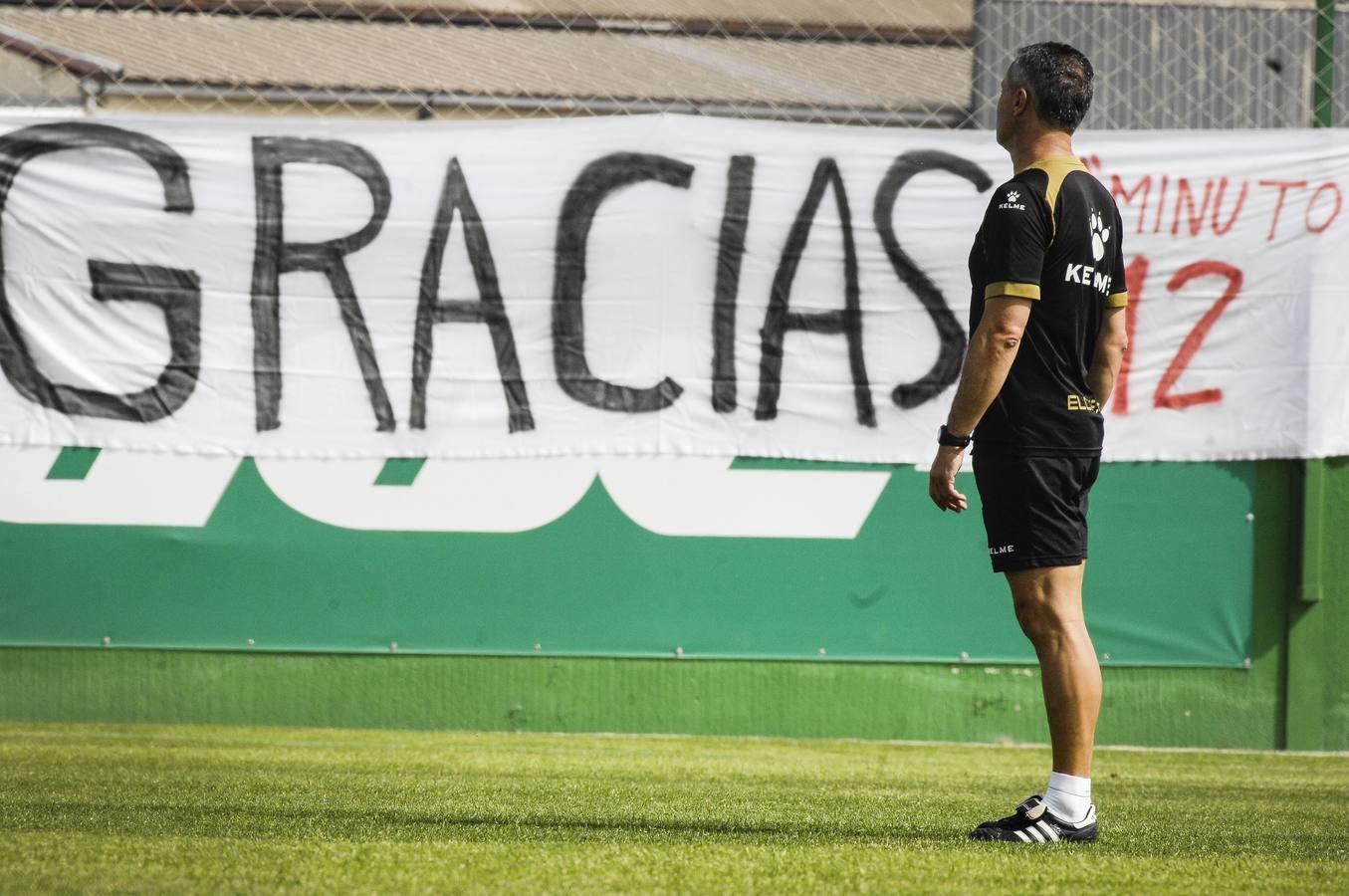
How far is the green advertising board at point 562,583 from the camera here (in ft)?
17.3

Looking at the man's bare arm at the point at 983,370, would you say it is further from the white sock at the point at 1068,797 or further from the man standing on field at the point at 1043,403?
the white sock at the point at 1068,797

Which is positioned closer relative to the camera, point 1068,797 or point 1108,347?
point 1068,797

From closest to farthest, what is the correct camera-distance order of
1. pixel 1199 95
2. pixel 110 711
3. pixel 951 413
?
1. pixel 951 413
2. pixel 110 711
3. pixel 1199 95

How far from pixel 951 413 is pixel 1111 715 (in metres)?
2.77

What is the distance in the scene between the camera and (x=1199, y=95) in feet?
18.9

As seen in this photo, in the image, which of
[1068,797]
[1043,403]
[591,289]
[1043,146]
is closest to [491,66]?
[591,289]

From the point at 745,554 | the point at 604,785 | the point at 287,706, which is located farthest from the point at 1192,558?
the point at 287,706

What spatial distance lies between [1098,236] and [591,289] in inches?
102

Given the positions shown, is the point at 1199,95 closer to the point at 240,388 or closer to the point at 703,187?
the point at 703,187

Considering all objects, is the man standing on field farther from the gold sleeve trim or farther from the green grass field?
the green grass field

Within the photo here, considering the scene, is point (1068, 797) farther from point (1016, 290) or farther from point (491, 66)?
point (491, 66)

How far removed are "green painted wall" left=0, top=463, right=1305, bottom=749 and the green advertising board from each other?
57mm

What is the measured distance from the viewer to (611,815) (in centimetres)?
326

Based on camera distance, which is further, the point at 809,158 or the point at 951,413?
the point at 809,158
